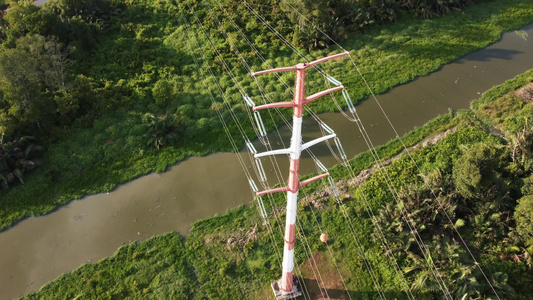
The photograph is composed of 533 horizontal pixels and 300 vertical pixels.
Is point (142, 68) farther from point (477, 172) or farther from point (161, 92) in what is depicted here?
point (477, 172)

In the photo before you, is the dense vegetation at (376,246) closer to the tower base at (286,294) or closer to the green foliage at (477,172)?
the green foliage at (477,172)

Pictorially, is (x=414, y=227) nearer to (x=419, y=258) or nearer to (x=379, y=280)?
(x=419, y=258)

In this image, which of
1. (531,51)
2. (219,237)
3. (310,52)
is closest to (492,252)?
(219,237)

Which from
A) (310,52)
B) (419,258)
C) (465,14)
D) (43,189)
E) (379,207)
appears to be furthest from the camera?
(465,14)

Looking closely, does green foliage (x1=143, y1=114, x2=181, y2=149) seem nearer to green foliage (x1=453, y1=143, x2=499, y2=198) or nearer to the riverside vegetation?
the riverside vegetation

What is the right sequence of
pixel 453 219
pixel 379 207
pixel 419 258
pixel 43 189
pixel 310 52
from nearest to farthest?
pixel 419 258 → pixel 453 219 → pixel 379 207 → pixel 43 189 → pixel 310 52

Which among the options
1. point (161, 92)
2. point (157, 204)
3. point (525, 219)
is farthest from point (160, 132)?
point (525, 219)

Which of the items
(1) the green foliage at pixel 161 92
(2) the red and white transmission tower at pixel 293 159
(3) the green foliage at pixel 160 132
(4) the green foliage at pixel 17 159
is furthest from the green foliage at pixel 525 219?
(4) the green foliage at pixel 17 159
